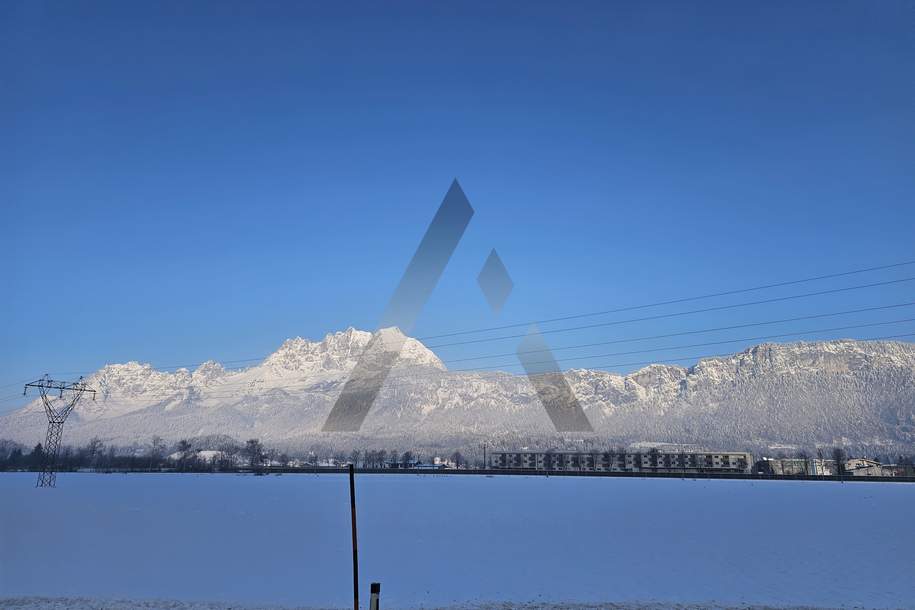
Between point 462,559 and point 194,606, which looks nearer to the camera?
point 194,606

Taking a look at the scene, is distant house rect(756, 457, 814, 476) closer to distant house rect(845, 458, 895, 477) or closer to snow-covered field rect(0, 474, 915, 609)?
distant house rect(845, 458, 895, 477)

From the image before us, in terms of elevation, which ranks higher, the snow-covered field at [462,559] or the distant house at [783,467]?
the snow-covered field at [462,559]

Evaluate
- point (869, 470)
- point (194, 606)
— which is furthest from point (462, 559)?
point (869, 470)

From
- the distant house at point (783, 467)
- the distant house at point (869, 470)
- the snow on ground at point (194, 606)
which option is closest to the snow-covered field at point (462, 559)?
the snow on ground at point (194, 606)

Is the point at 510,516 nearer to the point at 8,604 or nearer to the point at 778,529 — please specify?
the point at 778,529

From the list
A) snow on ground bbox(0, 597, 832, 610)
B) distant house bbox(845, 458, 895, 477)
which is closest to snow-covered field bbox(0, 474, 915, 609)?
snow on ground bbox(0, 597, 832, 610)

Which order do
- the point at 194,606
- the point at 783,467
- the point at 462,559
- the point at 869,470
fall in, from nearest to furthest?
the point at 194,606, the point at 462,559, the point at 869,470, the point at 783,467

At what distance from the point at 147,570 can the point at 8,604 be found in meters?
6.37

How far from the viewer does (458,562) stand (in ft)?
83.2

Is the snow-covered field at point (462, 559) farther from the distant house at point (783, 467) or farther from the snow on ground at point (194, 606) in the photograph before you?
the distant house at point (783, 467)

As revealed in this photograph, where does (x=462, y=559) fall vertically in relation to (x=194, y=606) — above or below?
below

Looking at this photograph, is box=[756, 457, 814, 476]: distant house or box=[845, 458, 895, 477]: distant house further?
box=[756, 457, 814, 476]: distant house

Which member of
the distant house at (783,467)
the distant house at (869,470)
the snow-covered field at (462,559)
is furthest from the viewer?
the distant house at (783,467)

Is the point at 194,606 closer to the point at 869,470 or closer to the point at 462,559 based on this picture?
the point at 462,559
